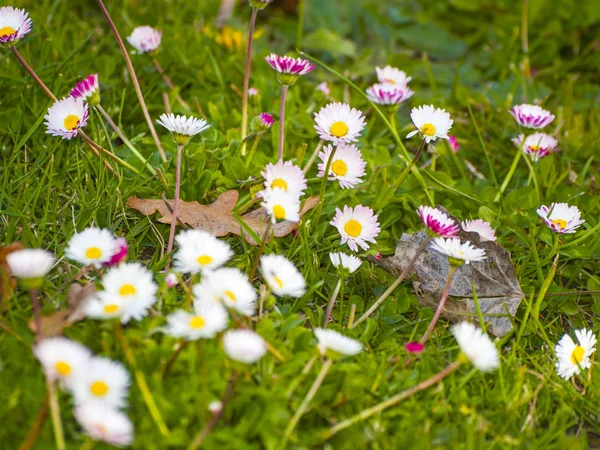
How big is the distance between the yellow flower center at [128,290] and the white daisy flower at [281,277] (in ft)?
0.91

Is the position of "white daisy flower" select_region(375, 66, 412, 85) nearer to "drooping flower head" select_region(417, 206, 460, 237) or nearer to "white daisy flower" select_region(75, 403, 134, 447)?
"drooping flower head" select_region(417, 206, 460, 237)

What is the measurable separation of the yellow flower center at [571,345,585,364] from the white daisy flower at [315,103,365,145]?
787 mm

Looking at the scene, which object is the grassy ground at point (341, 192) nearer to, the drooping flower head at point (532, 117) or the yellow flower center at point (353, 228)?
the yellow flower center at point (353, 228)

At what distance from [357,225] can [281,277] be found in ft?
1.62

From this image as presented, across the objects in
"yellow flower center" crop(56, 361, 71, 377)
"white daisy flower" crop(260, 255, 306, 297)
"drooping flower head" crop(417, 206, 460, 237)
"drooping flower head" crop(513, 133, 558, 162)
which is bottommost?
"yellow flower center" crop(56, 361, 71, 377)

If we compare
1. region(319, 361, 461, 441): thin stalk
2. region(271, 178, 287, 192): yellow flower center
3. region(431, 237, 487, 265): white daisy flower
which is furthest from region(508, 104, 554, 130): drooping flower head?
region(319, 361, 461, 441): thin stalk

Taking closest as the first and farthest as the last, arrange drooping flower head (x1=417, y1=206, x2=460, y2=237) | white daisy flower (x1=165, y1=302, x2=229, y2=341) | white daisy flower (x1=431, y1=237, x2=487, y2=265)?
white daisy flower (x1=165, y1=302, x2=229, y2=341)
white daisy flower (x1=431, y1=237, x2=487, y2=265)
drooping flower head (x1=417, y1=206, x2=460, y2=237)

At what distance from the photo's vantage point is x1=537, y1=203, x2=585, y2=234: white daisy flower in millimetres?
1920

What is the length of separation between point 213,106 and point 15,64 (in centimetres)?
77

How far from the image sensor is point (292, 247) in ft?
6.37

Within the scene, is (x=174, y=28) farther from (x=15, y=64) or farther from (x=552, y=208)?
(x=552, y=208)

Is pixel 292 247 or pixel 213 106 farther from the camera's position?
pixel 213 106

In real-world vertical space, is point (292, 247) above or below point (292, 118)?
below

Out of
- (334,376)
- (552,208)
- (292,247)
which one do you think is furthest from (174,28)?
(334,376)
